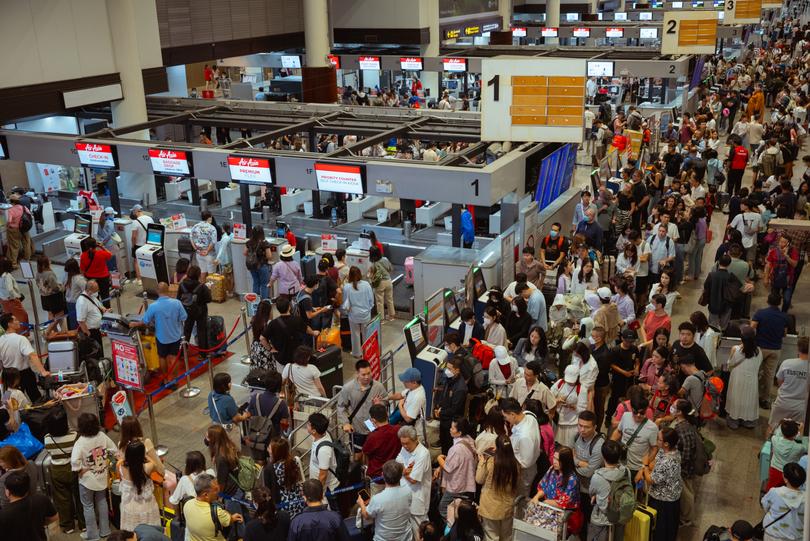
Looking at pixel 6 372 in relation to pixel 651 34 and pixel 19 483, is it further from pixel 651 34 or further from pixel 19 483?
pixel 651 34

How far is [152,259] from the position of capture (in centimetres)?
1351

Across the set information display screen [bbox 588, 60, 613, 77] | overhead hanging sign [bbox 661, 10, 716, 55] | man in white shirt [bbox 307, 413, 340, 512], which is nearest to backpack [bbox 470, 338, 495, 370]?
man in white shirt [bbox 307, 413, 340, 512]

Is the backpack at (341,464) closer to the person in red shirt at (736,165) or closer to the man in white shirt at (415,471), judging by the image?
the man in white shirt at (415,471)

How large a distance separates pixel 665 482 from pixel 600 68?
19861 mm

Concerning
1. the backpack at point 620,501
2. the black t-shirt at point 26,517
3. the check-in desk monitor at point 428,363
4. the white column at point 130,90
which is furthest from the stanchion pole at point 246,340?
the white column at point 130,90

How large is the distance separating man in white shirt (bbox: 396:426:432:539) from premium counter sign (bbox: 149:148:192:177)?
29.8 feet

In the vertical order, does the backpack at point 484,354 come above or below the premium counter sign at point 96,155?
below

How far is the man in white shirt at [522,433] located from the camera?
6.56 m

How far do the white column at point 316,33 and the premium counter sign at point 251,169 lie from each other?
491 inches

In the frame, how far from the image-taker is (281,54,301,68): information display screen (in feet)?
90.2

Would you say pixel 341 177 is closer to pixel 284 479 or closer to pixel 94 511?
pixel 94 511

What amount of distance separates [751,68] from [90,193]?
87.5ft

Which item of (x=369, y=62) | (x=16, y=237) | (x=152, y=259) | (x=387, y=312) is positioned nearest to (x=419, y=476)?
(x=387, y=312)

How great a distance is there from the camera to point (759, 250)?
12.9 meters
